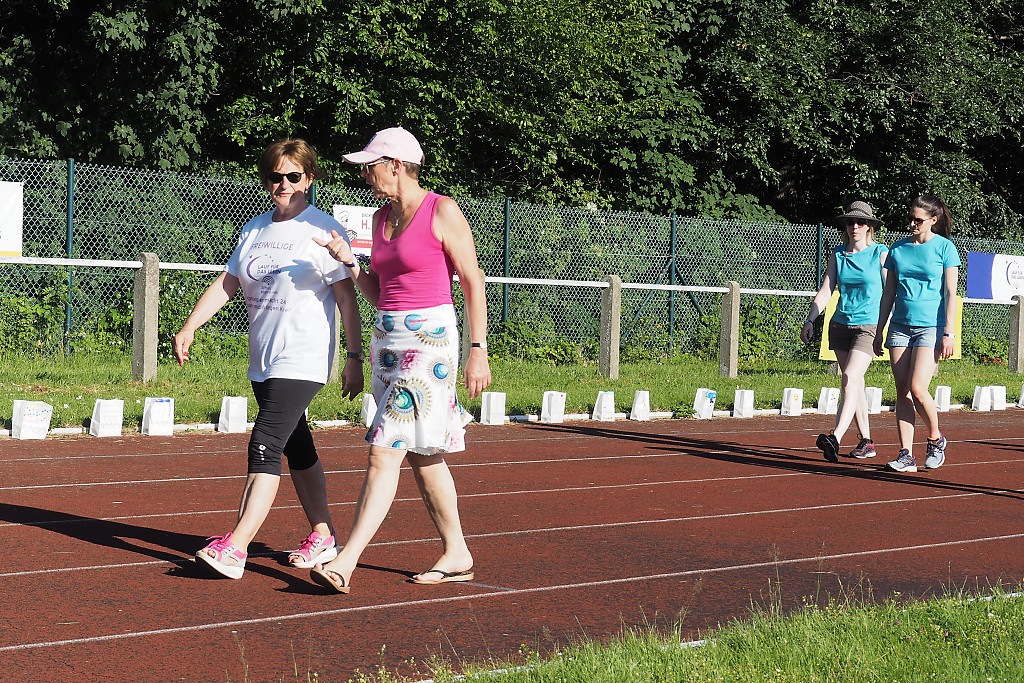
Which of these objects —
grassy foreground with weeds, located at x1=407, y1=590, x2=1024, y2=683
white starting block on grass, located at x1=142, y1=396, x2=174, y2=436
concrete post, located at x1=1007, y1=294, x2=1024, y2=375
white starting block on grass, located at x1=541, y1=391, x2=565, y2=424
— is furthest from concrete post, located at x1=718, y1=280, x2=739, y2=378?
grassy foreground with weeds, located at x1=407, y1=590, x2=1024, y2=683

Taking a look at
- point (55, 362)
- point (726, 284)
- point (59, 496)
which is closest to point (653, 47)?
point (726, 284)

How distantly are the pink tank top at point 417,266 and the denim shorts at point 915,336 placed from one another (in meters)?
5.22

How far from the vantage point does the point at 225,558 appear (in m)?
5.64

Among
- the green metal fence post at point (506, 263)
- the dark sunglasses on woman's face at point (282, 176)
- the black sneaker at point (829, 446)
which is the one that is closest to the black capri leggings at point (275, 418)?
the dark sunglasses on woman's face at point (282, 176)

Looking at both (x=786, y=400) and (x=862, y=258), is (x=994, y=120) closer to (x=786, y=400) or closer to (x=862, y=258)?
(x=786, y=400)

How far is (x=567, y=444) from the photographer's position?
11203mm

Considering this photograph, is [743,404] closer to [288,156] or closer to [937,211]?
[937,211]

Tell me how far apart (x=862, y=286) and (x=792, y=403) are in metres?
4.38

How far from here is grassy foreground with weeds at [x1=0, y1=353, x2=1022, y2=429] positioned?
11961 millimetres

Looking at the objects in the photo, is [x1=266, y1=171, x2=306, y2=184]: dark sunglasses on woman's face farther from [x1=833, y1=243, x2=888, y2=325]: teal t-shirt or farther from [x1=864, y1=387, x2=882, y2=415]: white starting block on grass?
[x1=864, y1=387, x2=882, y2=415]: white starting block on grass

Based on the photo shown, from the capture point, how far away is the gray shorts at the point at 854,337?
34.3 feet

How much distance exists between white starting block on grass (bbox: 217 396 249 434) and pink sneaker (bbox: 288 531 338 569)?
204 inches

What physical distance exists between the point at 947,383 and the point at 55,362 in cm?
1176

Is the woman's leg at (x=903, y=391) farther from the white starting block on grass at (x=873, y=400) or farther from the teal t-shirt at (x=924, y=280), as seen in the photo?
the white starting block on grass at (x=873, y=400)
